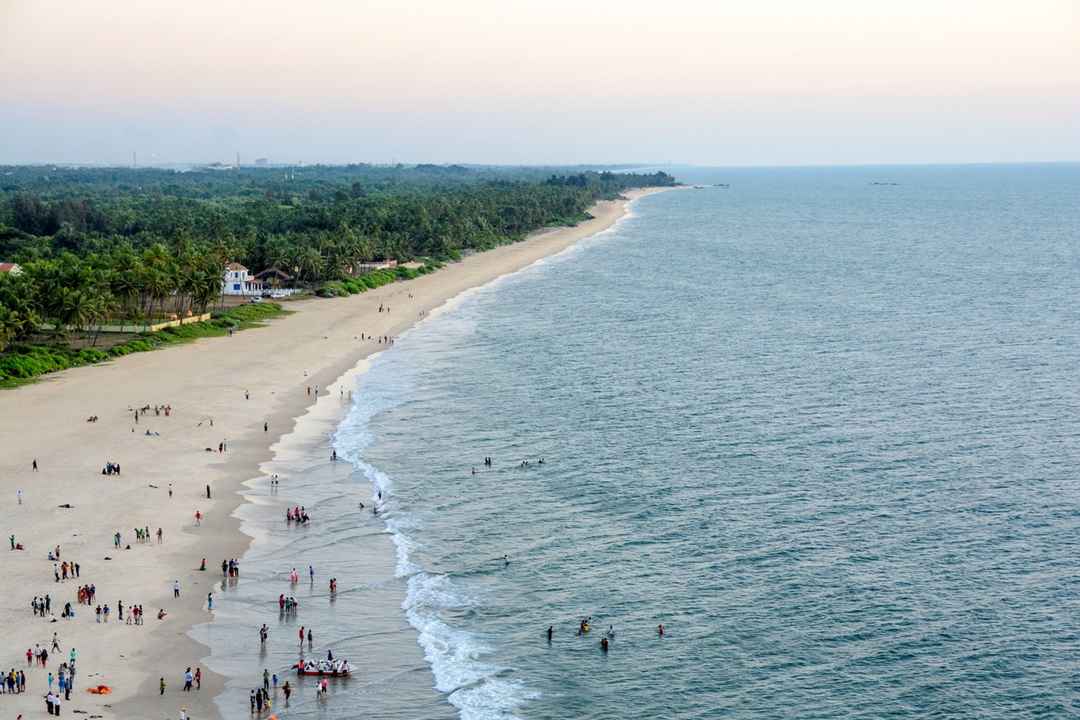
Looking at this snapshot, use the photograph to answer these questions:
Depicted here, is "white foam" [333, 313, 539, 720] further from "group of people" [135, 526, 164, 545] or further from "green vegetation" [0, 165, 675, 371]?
"green vegetation" [0, 165, 675, 371]

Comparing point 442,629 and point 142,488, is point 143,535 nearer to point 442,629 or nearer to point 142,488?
point 142,488

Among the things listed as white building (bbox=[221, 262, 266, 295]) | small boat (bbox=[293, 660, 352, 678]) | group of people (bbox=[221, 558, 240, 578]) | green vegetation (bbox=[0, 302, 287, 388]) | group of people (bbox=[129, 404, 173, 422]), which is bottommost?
small boat (bbox=[293, 660, 352, 678])

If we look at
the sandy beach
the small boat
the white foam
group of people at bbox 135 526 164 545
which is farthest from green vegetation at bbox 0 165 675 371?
the small boat

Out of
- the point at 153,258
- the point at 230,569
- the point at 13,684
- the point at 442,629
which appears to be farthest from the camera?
the point at 153,258

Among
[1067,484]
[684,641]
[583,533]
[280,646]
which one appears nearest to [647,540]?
[583,533]

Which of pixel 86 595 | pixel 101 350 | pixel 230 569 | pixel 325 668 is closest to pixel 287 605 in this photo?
pixel 230 569

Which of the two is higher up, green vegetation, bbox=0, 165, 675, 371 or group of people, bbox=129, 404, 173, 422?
green vegetation, bbox=0, 165, 675, 371
